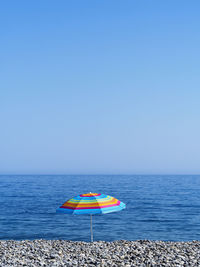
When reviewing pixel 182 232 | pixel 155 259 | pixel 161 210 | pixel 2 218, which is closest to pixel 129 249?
pixel 155 259

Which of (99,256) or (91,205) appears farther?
(91,205)

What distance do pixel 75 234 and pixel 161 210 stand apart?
1370cm

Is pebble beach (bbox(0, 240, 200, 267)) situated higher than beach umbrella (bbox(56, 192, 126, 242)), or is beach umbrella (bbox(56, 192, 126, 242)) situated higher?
beach umbrella (bbox(56, 192, 126, 242))

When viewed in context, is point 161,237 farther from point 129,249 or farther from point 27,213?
point 27,213

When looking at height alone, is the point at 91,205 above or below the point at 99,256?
above

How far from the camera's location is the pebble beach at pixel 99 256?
9.70 metres

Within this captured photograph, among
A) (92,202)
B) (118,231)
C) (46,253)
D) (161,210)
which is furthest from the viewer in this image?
(161,210)

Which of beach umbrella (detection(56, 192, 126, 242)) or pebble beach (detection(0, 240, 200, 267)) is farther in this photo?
beach umbrella (detection(56, 192, 126, 242))

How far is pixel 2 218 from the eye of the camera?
2730 centimetres

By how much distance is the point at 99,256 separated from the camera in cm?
1070

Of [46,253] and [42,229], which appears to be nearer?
[46,253]

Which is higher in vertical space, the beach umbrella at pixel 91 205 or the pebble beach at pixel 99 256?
the beach umbrella at pixel 91 205

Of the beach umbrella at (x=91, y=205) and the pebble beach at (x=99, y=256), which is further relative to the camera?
the beach umbrella at (x=91, y=205)

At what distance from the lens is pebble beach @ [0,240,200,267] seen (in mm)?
9695
